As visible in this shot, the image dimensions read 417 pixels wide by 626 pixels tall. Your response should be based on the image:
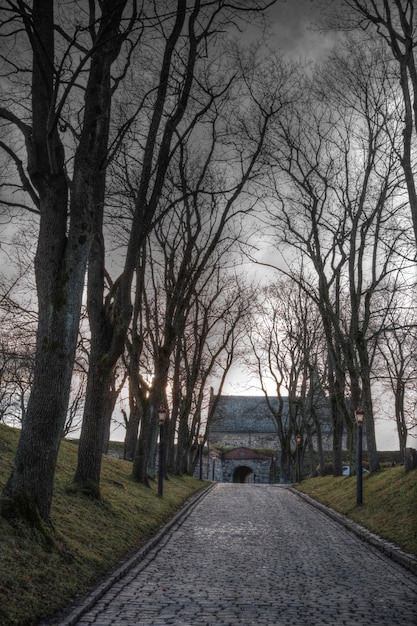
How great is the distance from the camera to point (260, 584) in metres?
8.14

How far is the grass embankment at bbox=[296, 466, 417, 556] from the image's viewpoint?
1235 centimetres

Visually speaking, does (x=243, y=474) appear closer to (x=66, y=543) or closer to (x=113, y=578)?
(x=66, y=543)

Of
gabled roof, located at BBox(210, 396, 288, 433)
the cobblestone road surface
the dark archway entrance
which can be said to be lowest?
the cobblestone road surface

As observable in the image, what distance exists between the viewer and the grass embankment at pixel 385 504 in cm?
1235

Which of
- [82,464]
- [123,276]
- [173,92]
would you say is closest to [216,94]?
[173,92]

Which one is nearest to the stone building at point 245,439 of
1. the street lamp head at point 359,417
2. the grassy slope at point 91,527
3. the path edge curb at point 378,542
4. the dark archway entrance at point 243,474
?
the dark archway entrance at point 243,474

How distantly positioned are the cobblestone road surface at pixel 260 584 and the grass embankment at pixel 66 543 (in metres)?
0.41

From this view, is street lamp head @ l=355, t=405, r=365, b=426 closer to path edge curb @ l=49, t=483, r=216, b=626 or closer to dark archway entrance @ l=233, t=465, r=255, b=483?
path edge curb @ l=49, t=483, r=216, b=626

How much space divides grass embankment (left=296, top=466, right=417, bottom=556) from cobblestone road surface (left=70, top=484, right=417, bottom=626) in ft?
2.27

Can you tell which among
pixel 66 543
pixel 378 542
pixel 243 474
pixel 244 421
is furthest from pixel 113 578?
pixel 244 421

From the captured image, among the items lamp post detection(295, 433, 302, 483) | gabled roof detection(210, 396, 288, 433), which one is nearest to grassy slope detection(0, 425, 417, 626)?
lamp post detection(295, 433, 302, 483)

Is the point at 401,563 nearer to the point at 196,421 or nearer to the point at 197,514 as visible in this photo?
the point at 197,514

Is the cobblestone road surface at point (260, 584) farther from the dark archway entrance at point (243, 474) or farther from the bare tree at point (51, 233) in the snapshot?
the dark archway entrance at point (243, 474)

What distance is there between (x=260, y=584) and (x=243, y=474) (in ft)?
201
